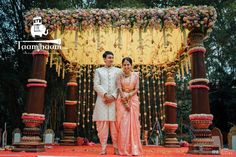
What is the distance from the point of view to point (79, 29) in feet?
18.9

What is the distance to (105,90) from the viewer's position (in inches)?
196

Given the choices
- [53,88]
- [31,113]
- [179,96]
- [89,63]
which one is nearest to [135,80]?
[31,113]

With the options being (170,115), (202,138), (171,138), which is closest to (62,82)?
(170,115)

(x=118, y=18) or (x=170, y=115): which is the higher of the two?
(x=118, y=18)

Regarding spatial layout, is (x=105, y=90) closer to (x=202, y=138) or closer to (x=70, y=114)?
(x=202, y=138)

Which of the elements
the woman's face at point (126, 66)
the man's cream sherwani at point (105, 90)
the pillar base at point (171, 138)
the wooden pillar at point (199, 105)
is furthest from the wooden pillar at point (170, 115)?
the woman's face at point (126, 66)

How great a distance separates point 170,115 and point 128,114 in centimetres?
329

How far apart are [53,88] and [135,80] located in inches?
233

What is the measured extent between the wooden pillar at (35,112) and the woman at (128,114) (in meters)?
1.53

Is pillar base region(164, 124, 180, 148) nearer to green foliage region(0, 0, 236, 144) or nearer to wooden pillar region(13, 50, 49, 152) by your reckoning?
wooden pillar region(13, 50, 49, 152)

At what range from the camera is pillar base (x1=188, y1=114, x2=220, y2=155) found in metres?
5.14

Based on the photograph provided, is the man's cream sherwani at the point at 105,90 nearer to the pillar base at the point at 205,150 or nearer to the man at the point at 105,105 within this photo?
the man at the point at 105,105

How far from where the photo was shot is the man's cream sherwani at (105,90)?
491 centimetres

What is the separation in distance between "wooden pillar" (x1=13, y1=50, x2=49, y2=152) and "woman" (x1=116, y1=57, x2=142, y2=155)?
1.53 meters
